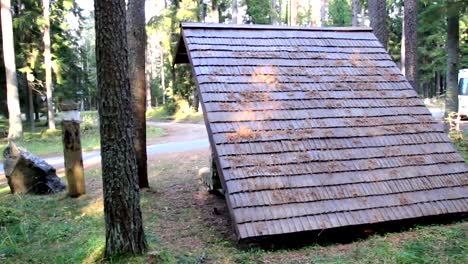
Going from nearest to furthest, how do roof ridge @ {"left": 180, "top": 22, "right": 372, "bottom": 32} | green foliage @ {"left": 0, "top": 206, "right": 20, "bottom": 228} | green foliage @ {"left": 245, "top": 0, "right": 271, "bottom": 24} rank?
green foliage @ {"left": 0, "top": 206, "right": 20, "bottom": 228}, roof ridge @ {"left": 180, "top": 22, "right": 372, "bottom": 32}, green foliage @ {"left": 245, "top": 0, "right": 271, "bottom": 24}

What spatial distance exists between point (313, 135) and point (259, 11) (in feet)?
102

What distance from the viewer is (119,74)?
4004 mm

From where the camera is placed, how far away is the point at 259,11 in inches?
1390

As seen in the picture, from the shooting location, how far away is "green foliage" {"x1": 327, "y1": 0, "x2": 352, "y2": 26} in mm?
46844

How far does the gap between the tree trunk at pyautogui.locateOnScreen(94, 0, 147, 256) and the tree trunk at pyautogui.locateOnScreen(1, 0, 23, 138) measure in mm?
16141

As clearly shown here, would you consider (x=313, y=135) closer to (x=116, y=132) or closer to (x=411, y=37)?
(x=116, y=132)

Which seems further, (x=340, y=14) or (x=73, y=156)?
(x=340, y=14)

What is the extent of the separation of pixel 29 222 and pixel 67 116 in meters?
2.63

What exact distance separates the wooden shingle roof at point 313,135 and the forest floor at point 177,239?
31 centimetres

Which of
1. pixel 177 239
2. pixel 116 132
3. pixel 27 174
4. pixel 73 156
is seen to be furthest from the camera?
pixel 27 174

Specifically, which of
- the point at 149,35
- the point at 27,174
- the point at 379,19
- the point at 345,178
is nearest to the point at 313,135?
the point at 345,178

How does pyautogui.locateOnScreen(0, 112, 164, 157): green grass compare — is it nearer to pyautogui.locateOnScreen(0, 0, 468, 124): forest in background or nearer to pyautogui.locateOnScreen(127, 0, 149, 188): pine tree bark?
pyautogui.locateOnScreen(0, 0, 468, 124): forest in background

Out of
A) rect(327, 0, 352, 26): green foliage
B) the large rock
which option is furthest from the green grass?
rect(327, 0, 352, 26): green foliage

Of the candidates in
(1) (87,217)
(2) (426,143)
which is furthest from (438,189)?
(1) (87,217)
